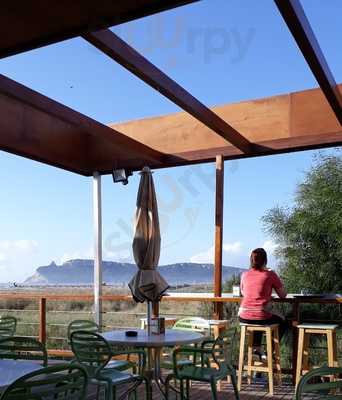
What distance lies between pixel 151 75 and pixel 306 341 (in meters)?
3.00

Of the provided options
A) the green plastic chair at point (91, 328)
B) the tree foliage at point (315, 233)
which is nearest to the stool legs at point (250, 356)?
the green plastic chair at point (91, 328)

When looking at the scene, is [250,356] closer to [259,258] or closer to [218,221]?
[259,258]

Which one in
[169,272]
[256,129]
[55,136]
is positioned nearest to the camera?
[256,129]

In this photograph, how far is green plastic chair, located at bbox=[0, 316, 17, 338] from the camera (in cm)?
520

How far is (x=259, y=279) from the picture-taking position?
5.25 metres

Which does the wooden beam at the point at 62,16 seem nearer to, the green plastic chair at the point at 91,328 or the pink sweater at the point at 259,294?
the green plastic chair at the point at 91,328

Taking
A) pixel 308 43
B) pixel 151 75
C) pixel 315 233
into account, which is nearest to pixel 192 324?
pixel 151 75

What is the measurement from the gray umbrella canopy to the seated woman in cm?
108

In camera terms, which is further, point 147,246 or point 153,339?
point 147,246

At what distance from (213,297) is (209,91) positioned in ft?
7.39

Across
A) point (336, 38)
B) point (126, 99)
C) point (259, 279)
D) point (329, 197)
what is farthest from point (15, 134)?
point (329, 197)

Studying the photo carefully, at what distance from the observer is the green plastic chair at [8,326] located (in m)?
5.20

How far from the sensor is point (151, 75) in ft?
13.6

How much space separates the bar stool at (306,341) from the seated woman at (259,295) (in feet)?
1.01
